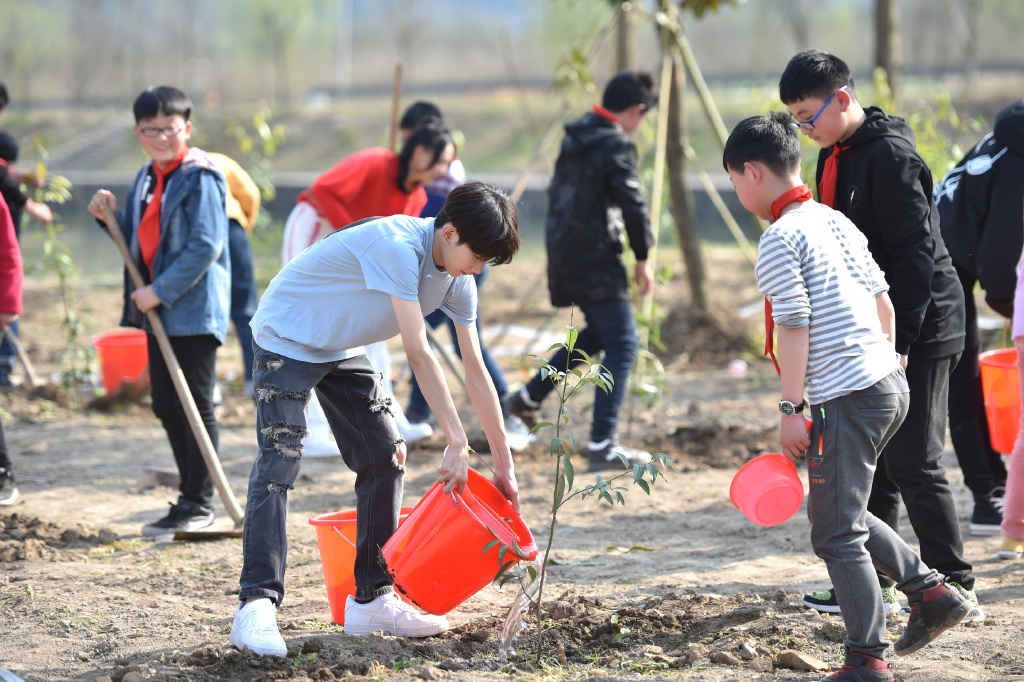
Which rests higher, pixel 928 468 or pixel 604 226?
pixel 604 226

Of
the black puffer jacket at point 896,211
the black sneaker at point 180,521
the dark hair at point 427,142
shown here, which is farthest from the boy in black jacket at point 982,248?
the black sneaker at point 180,521

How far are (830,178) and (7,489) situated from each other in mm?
3619

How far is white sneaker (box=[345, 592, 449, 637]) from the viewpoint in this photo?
Result: 331cm

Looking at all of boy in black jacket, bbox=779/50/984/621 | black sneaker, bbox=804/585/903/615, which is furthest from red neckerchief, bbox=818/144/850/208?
black sneaker, bbox=804/585/903/615

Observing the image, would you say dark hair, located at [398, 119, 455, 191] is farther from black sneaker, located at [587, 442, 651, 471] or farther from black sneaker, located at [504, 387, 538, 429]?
black sneaker, located at [587, 442, 651, 471]

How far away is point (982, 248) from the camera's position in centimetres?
400

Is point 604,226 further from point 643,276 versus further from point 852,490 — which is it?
point 852,490

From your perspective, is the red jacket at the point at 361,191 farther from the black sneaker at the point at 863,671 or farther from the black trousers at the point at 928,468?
the black sneaker at the point at 863,671

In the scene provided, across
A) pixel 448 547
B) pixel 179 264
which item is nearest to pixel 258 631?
pixel 448 547

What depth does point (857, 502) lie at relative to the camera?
2.85 meters

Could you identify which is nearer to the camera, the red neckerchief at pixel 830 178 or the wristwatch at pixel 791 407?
the wristwatch at pixel 791 407

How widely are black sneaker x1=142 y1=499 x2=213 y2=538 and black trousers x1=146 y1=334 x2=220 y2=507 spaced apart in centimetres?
3

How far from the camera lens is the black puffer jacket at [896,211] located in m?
3.15

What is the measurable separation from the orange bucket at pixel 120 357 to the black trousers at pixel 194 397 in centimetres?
236
